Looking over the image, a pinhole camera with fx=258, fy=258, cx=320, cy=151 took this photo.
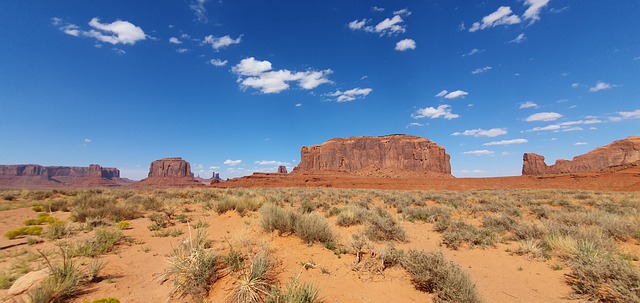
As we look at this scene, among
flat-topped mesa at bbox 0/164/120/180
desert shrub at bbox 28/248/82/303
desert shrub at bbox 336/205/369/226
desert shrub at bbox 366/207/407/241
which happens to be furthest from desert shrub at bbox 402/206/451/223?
flat-topped mesa at bbox 0/164/120/180

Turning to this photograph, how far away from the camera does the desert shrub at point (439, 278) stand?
388 cm

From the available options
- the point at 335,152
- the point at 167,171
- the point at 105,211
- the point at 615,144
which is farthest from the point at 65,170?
the point at 615,144

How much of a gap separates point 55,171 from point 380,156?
506 feet

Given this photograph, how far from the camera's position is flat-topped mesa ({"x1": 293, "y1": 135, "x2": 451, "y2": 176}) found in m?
91.9

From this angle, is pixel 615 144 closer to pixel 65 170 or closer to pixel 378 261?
pixel 378 261

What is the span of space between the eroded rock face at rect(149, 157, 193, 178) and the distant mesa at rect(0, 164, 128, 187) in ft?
52.3

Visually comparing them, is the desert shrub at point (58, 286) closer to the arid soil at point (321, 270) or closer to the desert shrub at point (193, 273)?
the arid soil at point (321, 270)

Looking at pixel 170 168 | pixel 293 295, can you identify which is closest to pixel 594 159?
pixel 293 295

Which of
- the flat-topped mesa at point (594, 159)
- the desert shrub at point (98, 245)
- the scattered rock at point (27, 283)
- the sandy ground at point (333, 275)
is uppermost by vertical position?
the flat-topped mesa at point (594, 159)

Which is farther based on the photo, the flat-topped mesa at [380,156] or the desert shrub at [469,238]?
the flat-topped mesa at [380,156]

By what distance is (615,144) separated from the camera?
290 feet

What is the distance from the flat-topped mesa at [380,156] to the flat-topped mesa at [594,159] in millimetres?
27923

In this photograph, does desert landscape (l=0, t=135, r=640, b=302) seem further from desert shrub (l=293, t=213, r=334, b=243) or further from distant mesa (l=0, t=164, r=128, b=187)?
distant mesa (l=0, t=164, r=128, b=187)

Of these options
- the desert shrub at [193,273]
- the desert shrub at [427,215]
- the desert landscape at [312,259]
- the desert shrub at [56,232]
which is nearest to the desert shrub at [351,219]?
the desert landscape at [312,259]
